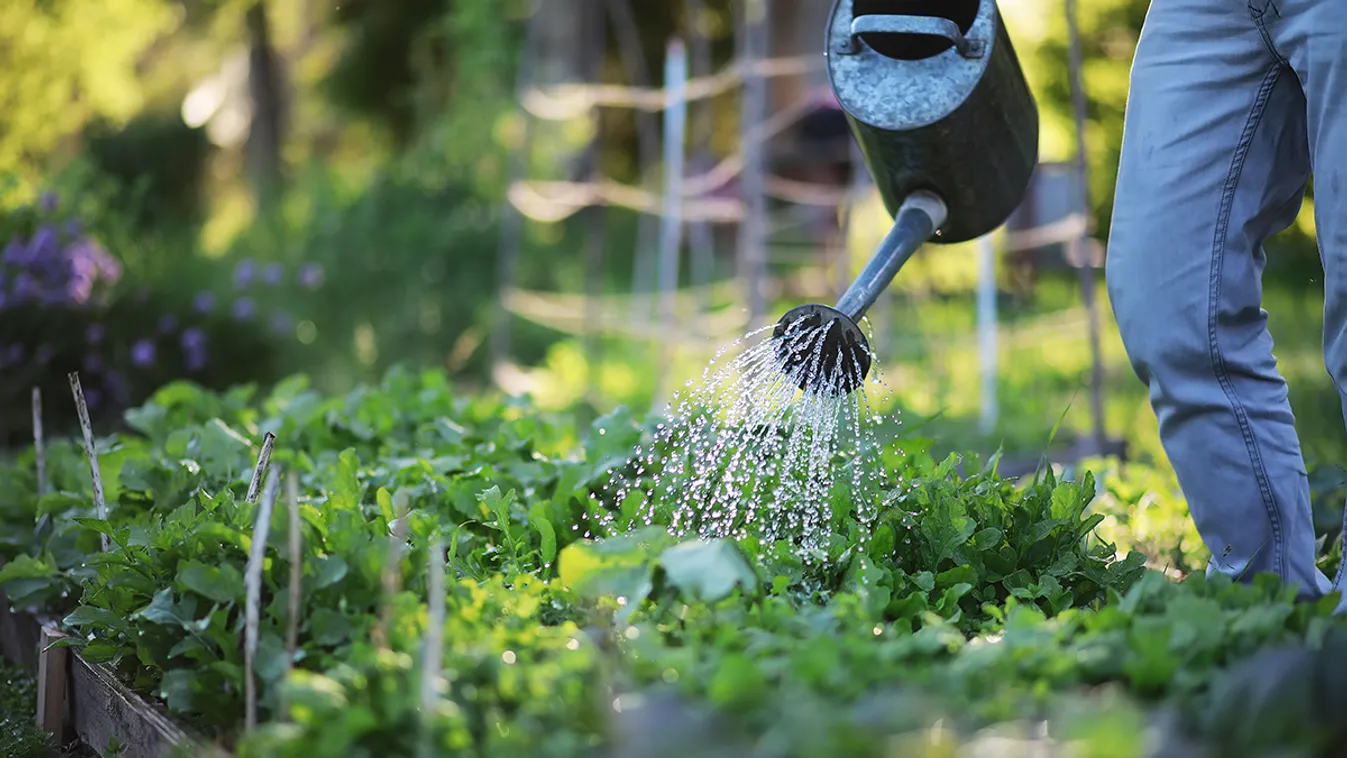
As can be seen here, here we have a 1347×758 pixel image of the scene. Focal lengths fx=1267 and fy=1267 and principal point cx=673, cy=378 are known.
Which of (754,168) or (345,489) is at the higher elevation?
(754,168)

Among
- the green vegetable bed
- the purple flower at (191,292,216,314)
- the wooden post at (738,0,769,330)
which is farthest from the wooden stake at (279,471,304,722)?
the purple flower at (191,292,216,314)

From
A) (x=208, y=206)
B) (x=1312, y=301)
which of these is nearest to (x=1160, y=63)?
(x=1312, y=301)

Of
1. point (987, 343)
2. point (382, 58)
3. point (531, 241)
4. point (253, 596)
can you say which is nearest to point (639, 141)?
point (382, 58)

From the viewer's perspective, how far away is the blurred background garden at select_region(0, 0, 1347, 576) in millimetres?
4582

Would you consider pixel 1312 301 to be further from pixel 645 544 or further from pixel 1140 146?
pixel 645 544

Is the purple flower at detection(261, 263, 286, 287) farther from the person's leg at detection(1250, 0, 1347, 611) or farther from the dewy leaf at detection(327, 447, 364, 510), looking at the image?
the person's leg at detection(1250, 0, 1347, 611)

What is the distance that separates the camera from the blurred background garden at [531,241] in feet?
15.0

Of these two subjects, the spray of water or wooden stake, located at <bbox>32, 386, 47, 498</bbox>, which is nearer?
the spray of water

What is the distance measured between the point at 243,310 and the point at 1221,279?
13.7 feet

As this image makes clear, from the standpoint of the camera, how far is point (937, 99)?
222 centimetres

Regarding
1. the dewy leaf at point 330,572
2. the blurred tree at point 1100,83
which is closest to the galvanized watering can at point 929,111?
the dewy leaf at point 330,572

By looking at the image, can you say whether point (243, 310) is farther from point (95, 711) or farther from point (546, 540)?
point (546, 540)

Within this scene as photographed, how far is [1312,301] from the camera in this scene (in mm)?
6941

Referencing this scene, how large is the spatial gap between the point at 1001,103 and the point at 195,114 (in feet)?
50.9
